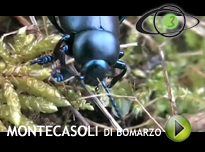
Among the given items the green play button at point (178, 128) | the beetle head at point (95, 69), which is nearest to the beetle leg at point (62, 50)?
the beetle head at point (95, 69)

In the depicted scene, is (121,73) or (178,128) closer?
(178,128)

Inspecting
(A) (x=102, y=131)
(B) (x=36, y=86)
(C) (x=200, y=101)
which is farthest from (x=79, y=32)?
(C) (x=200, y=101)

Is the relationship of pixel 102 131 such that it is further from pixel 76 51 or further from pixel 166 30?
pixel 166 30

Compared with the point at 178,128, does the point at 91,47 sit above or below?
above

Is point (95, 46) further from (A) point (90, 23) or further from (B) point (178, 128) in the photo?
(B) point (178, 128)

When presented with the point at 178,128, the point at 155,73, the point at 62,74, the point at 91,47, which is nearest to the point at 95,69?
the point at 91,47

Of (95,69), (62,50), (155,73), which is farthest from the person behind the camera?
(155,73)

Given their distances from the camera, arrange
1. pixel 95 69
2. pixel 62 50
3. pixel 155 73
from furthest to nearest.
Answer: pixel 155 73 < pixel 62 50 < pixel 95 69

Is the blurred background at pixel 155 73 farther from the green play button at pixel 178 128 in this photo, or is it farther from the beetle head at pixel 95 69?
the beetle head at pixel 95 69
